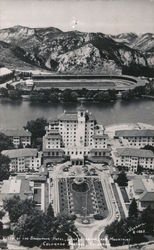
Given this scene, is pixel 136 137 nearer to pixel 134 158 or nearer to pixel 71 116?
pixel 134 158

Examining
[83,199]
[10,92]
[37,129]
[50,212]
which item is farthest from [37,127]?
[50,212]

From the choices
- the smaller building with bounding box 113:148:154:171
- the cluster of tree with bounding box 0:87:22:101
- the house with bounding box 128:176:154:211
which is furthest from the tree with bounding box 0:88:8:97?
the house with bounding box 128:176:154:211

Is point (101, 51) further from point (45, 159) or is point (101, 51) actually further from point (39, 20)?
point (45, 159)

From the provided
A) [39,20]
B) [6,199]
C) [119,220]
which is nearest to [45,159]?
[6,199]

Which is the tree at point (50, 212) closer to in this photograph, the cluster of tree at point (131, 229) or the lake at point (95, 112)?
the cluster of tree at point (131, 229)

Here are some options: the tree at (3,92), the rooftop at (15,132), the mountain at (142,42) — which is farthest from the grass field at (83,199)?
the mountain at (142,42)
